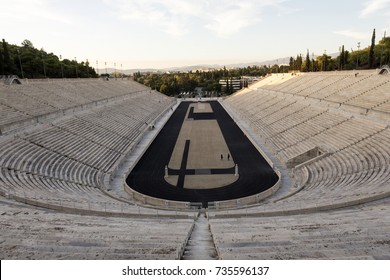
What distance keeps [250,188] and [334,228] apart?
32.4 ft

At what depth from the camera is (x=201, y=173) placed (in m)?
22.9

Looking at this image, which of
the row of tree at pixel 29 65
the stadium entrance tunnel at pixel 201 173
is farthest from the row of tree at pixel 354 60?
the row of tree at pixel 29 65

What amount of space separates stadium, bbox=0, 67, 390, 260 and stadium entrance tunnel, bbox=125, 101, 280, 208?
0.40 feet

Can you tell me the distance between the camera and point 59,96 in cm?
3953

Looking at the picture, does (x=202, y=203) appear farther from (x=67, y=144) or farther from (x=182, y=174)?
(x=67, y=144)

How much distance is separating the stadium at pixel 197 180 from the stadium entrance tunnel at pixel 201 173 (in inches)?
4.8

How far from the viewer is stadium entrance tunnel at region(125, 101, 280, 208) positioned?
18192mm

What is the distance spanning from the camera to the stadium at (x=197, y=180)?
863 centimetres

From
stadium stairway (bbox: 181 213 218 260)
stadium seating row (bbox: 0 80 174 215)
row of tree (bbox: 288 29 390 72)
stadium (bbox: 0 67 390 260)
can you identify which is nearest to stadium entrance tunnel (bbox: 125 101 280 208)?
stadium (bbox: 0 67 390 260)

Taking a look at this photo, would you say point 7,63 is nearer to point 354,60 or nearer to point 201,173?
point 201,173

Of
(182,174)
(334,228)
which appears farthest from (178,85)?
(334,228)

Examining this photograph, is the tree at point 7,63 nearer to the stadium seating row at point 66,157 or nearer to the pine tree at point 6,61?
the pine tree at point 6,61

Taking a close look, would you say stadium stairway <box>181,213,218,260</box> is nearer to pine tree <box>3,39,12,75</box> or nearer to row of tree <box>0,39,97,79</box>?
row of tree <box>0,39,97,79</box>

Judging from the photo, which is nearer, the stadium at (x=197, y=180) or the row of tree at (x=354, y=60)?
the stadium at (x=197, y=180)
